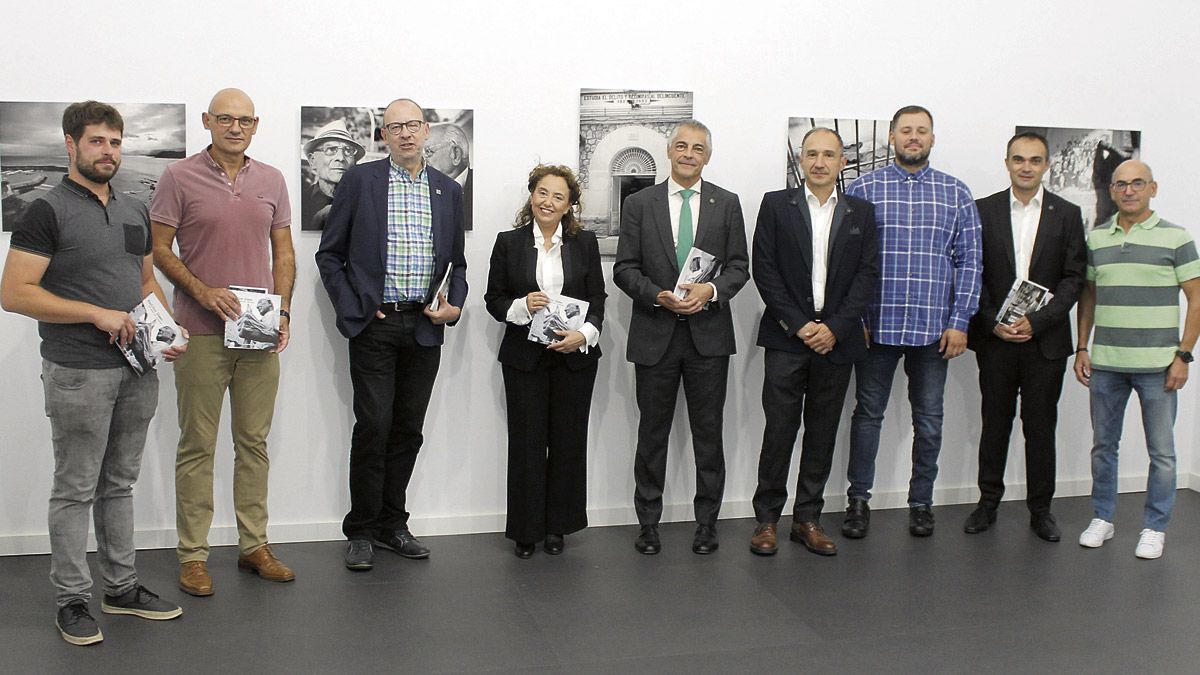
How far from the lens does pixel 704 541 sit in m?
4.94

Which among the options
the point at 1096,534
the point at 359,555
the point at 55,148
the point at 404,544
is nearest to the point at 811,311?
the point at 1096,534

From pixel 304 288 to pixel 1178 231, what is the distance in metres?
3.86

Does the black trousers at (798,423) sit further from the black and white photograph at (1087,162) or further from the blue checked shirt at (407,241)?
the black and white photograph at (1087,162)

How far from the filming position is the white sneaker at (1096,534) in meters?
5.05

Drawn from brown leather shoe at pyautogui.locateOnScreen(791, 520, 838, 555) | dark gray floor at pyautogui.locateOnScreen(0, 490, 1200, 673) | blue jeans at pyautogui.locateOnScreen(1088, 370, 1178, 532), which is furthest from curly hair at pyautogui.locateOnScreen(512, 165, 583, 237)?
blue jeans at pyautogui.locateOnScreen(1088, 370, 1178, 532)

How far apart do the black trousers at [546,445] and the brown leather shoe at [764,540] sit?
800 millimetres

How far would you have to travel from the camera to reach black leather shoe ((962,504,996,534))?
530 centimetres

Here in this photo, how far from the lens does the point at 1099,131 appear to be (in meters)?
5.86

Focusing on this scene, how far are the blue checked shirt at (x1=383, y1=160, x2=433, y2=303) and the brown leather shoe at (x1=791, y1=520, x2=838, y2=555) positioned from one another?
6.59ft

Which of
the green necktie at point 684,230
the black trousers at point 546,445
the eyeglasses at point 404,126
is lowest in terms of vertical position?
the black trousers at point 546,445

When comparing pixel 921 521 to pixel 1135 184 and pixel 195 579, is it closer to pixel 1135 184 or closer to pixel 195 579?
pixel 1135 184

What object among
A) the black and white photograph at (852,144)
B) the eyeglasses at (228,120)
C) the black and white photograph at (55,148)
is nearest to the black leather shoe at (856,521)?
the black and white photograph at (852,144)

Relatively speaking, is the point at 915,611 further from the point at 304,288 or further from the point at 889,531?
the point at 304,288

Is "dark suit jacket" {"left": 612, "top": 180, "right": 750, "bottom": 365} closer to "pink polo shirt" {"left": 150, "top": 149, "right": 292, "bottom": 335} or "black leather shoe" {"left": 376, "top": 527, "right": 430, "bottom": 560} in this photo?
"black leather shoe" {"left": 376, "top": 527, "right": 430, "bottom": 560}
